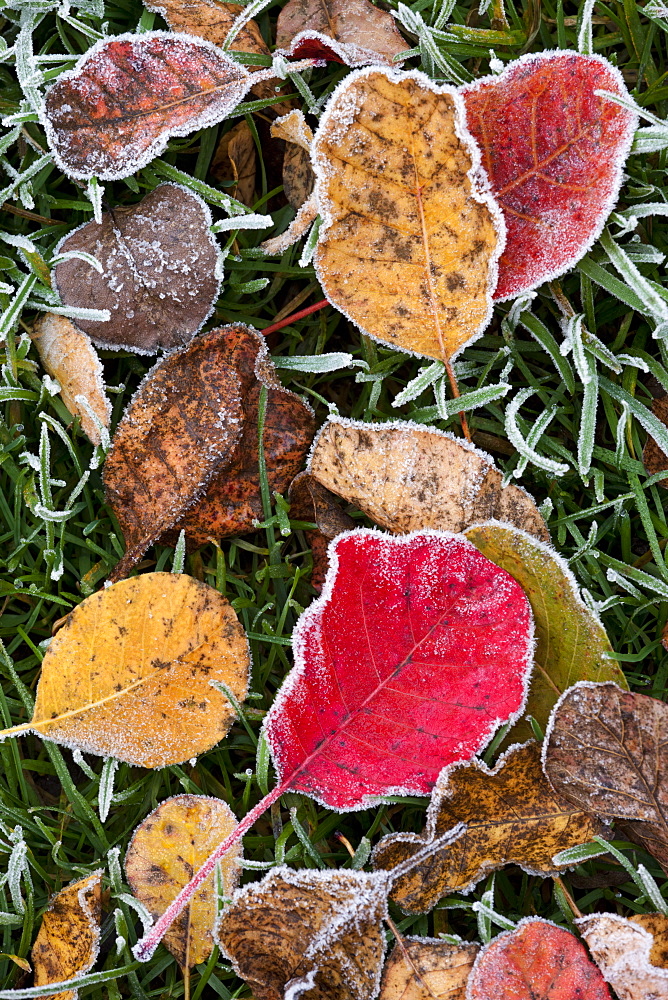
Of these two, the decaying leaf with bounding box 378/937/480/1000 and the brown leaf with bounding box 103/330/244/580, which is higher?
the brown leaf with bounding box 103/330/244/580

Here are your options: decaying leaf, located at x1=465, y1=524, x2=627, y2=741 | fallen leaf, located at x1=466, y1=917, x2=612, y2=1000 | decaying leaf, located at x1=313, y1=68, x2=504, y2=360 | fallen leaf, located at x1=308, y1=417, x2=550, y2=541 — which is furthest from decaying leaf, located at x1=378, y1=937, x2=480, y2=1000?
decaying leaf, located at x1=313, y1=68, x2=504, y2=360

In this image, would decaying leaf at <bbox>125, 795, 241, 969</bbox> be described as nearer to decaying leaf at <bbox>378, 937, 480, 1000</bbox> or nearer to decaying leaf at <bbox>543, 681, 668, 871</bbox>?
decaying leaf at <bbox>378, 937, 480, 1000</bbox>

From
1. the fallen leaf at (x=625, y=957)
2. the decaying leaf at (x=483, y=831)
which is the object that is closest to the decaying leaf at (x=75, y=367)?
the decaying leaf at (x=483, y=831)

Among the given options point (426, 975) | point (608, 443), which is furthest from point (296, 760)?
point (608, 443)

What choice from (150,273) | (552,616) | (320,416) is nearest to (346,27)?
(150,273)

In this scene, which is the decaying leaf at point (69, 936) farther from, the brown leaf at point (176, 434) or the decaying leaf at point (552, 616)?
the decaying leaf at point (552, 616)

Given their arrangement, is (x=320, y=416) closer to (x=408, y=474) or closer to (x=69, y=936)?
(x=408, y=474)

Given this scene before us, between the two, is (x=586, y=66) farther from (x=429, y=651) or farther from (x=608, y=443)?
(x=429, y=651)
